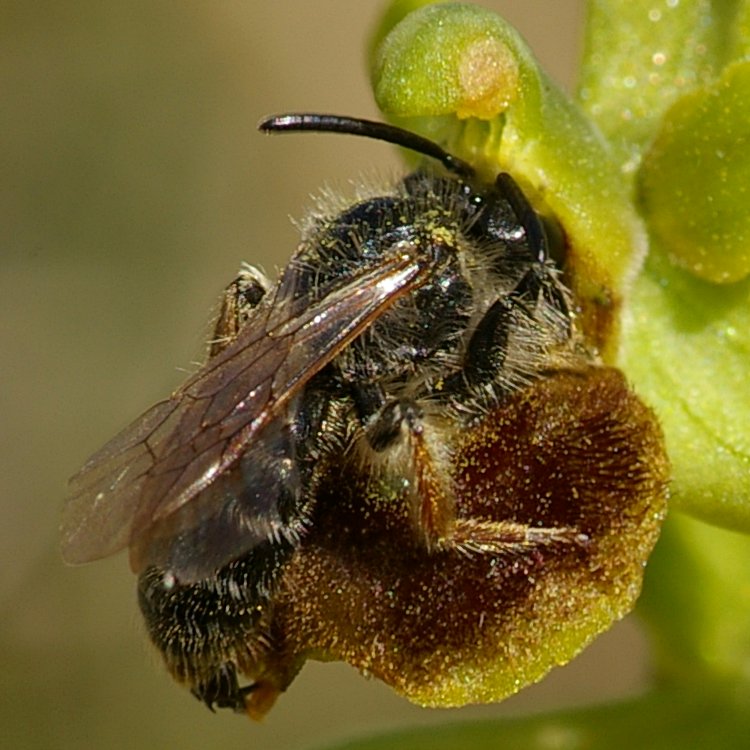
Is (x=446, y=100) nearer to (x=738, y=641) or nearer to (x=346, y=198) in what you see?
(x=346, y=198)

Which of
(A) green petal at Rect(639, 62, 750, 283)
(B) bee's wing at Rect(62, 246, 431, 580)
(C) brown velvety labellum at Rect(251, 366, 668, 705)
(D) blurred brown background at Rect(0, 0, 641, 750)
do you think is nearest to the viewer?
(B) bee's wing at Rect(62, 246, 431, 580)

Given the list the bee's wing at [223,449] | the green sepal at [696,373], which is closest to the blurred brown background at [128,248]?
the green sepal at [696,373]

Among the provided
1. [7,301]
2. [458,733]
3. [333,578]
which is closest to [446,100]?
[333,578]

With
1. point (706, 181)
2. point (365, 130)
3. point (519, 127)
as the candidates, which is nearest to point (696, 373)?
point (706, 181)

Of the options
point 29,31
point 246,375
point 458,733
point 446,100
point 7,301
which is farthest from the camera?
point 29,31

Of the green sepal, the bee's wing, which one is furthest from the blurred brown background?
the bee's wing

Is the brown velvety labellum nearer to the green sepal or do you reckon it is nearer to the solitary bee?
the solitary bee
